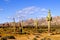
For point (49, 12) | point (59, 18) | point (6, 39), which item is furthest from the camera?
point (59, 18)

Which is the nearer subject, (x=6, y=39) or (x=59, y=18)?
(x=6, y=39)

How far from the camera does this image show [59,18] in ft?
632

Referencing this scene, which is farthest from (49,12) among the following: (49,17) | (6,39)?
(6,39)

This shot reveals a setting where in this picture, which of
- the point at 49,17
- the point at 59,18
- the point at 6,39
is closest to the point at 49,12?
the point at 49,17

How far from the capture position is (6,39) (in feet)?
80.0

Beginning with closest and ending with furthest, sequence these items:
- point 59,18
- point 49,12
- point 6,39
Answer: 1. point 6,39
2. point 49,12
3. point 59,18

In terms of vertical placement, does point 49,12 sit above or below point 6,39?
above

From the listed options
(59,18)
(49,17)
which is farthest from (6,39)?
(59,18)

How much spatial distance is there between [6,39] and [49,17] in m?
13.4

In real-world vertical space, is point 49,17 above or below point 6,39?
above

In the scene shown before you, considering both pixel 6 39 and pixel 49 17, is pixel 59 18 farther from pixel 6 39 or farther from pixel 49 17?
pixel 6 39

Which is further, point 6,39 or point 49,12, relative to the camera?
point 49,12

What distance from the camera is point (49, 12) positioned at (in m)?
34.5

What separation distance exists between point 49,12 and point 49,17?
1.11m
